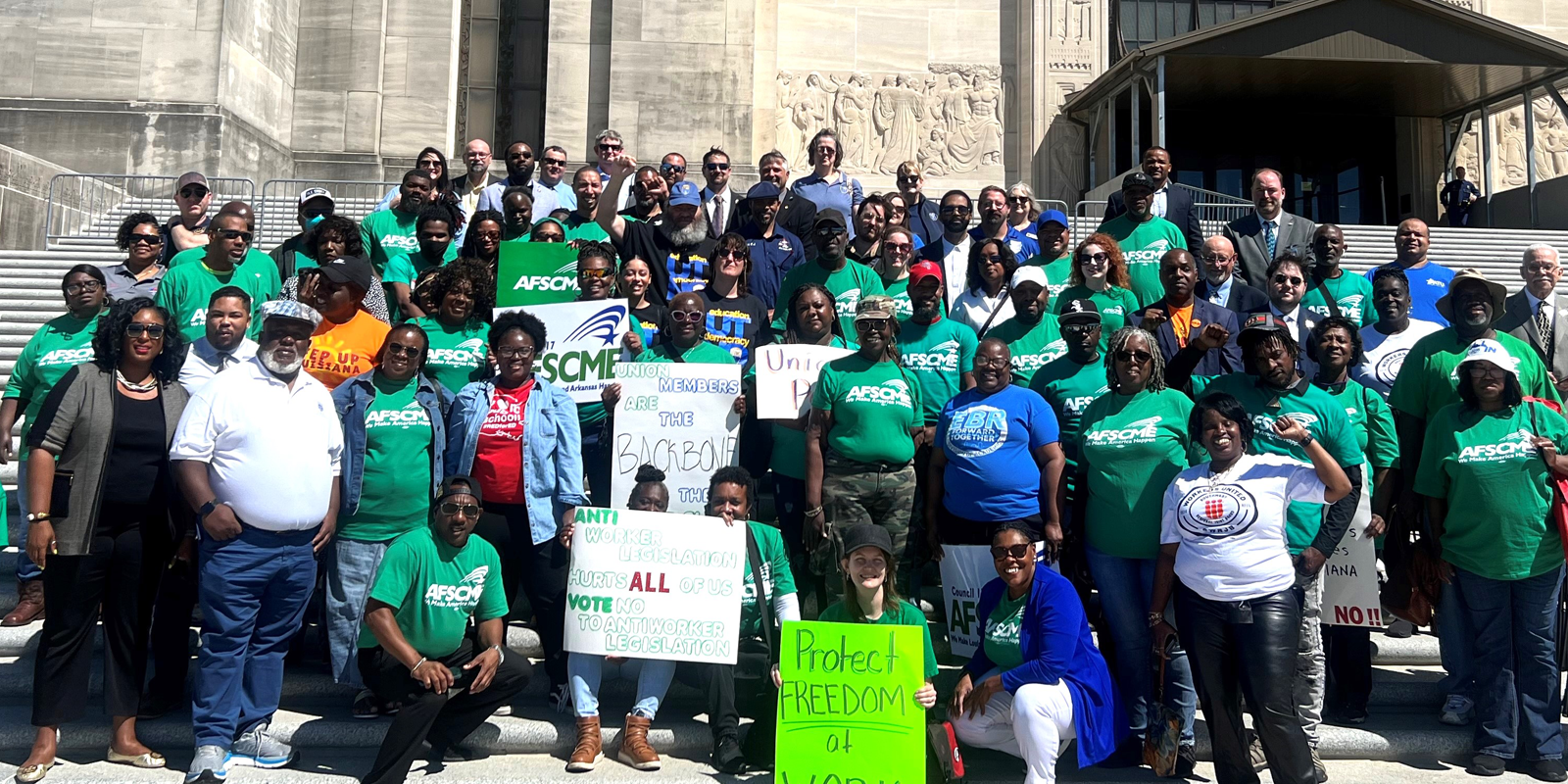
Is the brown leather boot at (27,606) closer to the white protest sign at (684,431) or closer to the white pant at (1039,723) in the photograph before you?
the white protest sign at (684,431)

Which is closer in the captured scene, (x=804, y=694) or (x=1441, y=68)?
(x=804, y=694)

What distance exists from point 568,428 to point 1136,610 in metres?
3.35

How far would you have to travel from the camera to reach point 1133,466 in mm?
6371

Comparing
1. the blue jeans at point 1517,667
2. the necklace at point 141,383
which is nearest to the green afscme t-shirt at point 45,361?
the necklace at point 141,383

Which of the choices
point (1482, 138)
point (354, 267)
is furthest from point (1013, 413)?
point (1482, 138)

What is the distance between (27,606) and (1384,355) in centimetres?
874

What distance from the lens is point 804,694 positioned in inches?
239

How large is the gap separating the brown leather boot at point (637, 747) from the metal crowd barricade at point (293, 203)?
924 cm

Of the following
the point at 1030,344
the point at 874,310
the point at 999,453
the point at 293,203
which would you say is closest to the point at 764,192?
the point at 874,310

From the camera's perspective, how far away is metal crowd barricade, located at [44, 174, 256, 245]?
14492mm

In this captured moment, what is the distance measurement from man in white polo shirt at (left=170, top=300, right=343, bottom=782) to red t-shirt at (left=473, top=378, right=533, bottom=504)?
842mm

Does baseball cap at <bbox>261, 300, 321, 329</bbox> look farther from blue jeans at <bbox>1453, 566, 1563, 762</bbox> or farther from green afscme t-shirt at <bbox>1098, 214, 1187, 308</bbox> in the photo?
blue jeans at <bbox>1453, 566, 1563, 762</bbox>

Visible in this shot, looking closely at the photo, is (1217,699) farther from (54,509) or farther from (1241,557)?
(54,509)

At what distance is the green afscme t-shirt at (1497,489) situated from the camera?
6422mm
